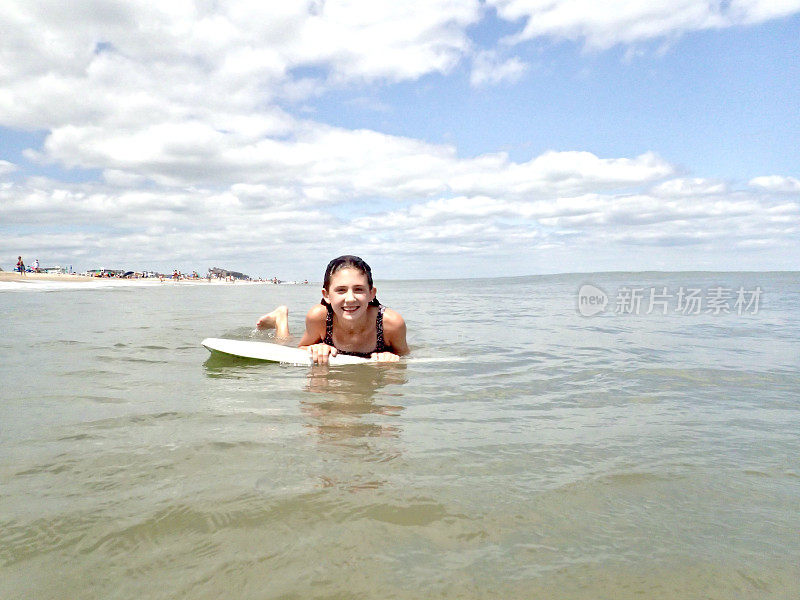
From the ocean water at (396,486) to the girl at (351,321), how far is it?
3.02 feet

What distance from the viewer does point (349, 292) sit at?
5.17 metres

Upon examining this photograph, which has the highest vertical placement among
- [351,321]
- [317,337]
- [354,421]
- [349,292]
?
[349,292]

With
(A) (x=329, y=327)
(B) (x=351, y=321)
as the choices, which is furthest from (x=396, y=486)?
(A) (x=329, y=327)

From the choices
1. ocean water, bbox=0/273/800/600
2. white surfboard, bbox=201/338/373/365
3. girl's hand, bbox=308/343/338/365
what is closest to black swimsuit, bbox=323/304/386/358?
white surfboard, bbox=201/338/373/365

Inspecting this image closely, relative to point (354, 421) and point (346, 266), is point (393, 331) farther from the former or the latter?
point (354, 421)

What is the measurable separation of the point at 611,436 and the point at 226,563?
2.23 meters

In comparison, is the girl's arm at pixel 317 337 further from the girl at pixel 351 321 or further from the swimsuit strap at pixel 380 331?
the swimsuit strap at pixel 380 331

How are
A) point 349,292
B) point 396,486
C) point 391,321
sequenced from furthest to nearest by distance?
1. point 391,321
2. point 349,292
3. point 396,486

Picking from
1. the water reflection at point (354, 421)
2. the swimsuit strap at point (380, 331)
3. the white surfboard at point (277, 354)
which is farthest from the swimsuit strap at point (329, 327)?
the water reflection at point (354, 421)

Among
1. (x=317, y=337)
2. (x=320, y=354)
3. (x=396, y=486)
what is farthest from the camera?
(x=317, y=337)

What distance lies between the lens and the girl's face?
5188 mm

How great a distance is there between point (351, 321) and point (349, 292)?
0.59 metres

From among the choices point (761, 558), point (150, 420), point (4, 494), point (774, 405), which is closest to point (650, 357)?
point (774, 405)

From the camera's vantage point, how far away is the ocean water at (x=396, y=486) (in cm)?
151
